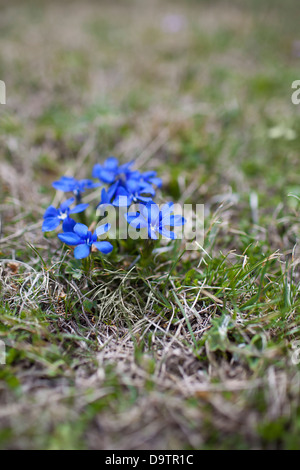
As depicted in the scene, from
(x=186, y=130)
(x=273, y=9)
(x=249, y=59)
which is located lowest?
(x=186, y=130)

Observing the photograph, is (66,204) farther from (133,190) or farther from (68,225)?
(133,190)

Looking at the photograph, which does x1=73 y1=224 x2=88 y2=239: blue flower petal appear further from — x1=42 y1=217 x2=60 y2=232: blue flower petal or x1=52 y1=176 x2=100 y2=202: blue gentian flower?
x1=52 y1=176 x2=100 y2=202: blue gentian flower

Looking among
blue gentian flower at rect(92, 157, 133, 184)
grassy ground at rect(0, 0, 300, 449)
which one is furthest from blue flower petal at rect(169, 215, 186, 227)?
blue gentian flower at rect(92, 157, 133, 184)

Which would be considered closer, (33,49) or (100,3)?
(33,49)

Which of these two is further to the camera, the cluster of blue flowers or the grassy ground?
the cluster of blue flowers

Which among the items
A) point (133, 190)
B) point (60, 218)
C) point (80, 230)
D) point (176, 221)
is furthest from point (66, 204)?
point (176, 221)

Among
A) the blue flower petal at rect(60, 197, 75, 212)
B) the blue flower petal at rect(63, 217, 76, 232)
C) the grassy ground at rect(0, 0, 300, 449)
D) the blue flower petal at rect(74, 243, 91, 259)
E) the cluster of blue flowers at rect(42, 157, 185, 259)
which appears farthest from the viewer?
the blue flower petal at rect(60, 197, 75, 212)
